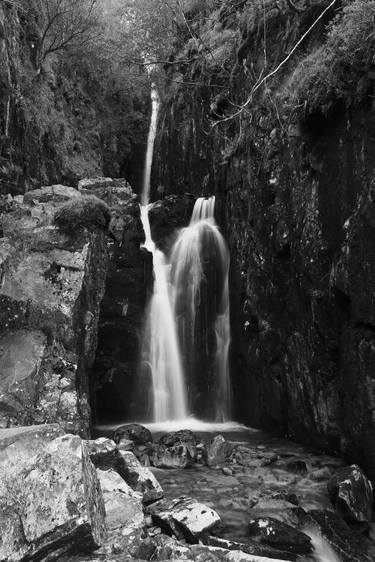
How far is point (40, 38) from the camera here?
13.4m

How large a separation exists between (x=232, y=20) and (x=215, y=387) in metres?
12.5

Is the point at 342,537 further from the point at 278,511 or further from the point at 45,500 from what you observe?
the point at 45,500

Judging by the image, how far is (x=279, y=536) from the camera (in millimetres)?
4863

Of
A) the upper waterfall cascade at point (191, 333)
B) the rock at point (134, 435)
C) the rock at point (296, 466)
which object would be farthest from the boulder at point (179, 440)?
the upper waterfall cascade at point (191, 333)

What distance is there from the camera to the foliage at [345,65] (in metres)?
6.56

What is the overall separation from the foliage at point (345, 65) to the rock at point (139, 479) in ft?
21.1

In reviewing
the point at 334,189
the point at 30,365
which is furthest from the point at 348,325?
the point at 30,365

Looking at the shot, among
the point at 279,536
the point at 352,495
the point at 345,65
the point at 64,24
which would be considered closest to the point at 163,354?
the point at 352,495

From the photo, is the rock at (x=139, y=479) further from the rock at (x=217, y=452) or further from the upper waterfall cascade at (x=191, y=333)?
the upper waterfall cascade at (x=191, y=333)

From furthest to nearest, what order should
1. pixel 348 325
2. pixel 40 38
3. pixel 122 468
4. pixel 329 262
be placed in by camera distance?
1. pixel 40 38
2. pixel 329 262
3. pixel 348 325
4. pixel 122 468

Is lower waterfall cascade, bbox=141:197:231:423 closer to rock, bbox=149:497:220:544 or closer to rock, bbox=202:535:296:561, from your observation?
rock, bbox=149:497:220:544

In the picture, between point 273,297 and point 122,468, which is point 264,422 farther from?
point 122,468

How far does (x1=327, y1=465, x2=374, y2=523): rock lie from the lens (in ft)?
18.0

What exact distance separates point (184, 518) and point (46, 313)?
4831 millimetres
